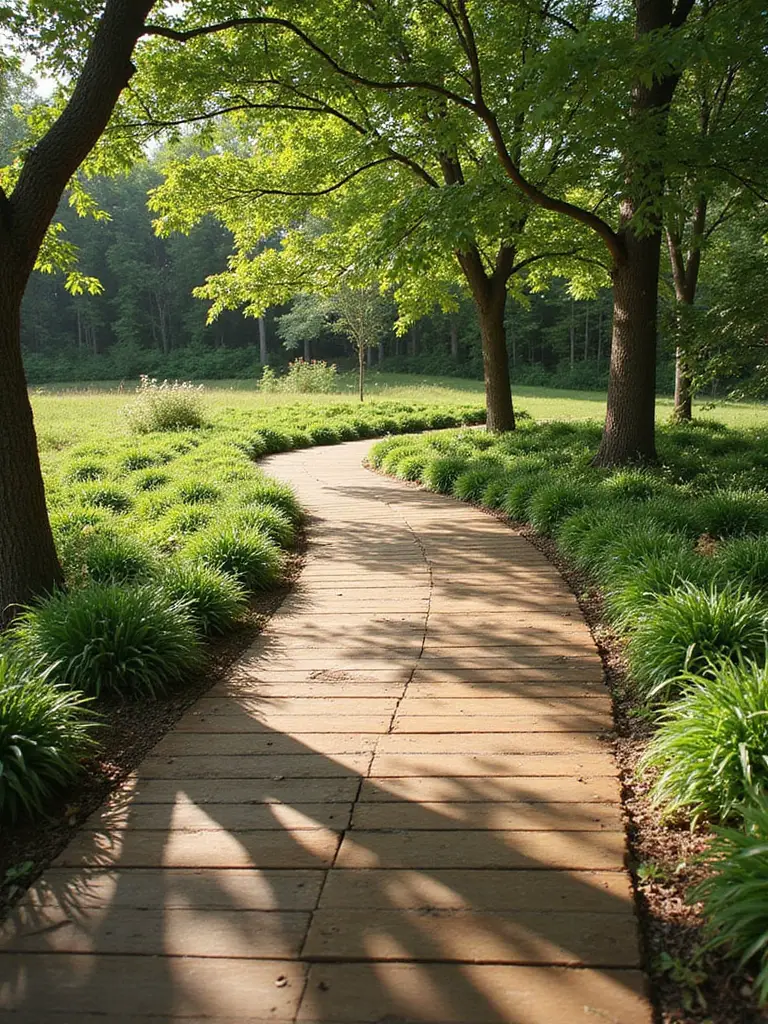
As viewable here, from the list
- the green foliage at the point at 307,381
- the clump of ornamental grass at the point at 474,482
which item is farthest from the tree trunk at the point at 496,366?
the green foliage at the point at 307,381

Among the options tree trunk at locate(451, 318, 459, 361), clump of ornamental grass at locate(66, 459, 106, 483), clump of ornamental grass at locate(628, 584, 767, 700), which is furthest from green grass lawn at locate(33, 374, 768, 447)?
clump of ornamental grass at locate(628, 584, 767, 700)

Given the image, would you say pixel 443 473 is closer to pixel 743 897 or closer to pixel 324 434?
pixel 324 434

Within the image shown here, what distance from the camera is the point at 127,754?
331 cm

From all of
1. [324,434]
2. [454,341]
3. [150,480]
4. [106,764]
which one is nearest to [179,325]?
[454,341]

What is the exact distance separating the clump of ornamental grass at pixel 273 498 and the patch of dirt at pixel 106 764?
8.87 ft

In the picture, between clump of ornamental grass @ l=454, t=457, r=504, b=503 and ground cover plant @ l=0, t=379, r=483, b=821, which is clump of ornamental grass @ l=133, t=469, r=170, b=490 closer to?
ground cover plant @ l=0, t=379, r=483, b=821

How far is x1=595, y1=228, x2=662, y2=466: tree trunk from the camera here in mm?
8500

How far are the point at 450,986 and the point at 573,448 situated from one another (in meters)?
9.55

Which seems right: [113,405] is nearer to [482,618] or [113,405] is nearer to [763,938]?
[482,618]

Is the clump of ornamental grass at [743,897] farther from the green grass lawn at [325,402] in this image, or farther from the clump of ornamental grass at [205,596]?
the green grass lawn at [325,402]

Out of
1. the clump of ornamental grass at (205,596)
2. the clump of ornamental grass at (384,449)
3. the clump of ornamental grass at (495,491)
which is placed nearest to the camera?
the clump of ornamental grass at (205,596)

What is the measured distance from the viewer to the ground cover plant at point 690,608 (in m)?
2.08

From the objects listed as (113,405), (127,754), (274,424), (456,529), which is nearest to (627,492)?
(456,529)

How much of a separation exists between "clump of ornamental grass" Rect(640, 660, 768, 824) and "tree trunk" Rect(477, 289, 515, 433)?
10588mm
